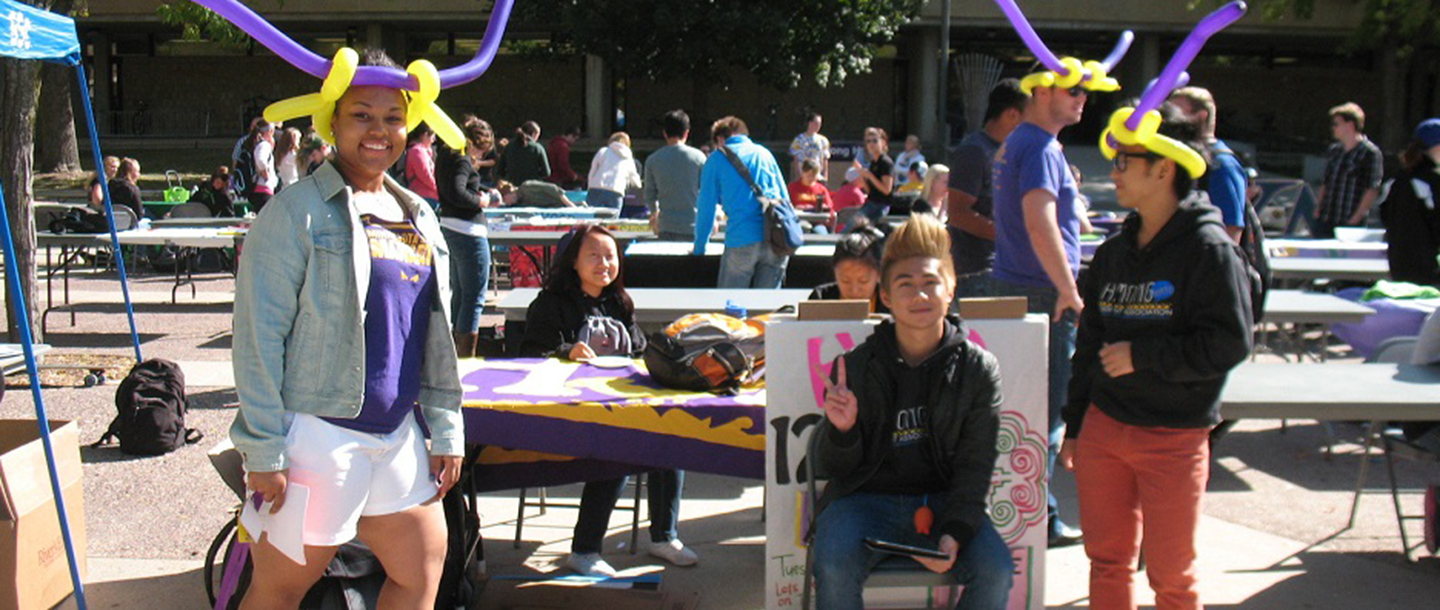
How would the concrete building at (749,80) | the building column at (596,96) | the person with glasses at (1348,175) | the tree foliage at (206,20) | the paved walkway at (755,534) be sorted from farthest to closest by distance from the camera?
the concrete building at (749,80) < the building column at (596,96) < the tree foliage at (206,20) < the person with glasses at (1348,175) < the paved walkway at (755,534)

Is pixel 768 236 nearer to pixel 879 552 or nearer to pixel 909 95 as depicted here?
pixel 879 552

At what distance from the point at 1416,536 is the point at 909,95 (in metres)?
35.0

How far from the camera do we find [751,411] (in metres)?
4.30

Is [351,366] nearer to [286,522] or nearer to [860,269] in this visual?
[286,522]

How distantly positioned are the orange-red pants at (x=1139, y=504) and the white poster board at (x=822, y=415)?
0.24 metres

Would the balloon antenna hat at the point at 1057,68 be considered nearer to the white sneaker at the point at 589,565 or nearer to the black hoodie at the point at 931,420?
the black hoodie at the point at 931,420

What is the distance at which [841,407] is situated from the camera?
12.0ft

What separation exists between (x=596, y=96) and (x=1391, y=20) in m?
19.9

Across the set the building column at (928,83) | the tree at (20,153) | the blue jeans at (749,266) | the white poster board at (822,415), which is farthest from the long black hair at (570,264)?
the building column at (928,83)

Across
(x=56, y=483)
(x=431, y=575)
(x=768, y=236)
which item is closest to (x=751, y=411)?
(x=431, y=575)

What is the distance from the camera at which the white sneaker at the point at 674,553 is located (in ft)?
16.5

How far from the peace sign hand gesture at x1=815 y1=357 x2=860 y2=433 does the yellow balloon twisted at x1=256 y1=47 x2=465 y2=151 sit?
1229 millimetres

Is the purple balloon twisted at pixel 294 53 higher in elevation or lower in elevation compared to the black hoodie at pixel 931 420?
higher

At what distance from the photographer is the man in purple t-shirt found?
4.98 meters
